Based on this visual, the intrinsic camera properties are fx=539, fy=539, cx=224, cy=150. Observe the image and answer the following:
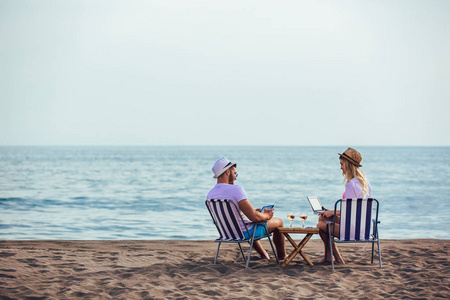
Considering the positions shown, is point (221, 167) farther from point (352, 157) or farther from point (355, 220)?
point (355, 220)

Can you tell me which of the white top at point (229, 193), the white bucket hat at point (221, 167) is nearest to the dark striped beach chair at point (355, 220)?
the white top at point (229, 193)

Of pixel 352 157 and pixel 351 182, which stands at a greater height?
pixel 352 157

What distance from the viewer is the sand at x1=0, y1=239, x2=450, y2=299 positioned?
4707mm

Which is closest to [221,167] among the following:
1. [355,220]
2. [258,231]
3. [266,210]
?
[266,210]

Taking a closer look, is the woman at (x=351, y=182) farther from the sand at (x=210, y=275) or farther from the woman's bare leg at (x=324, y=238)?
the sand at (x=210, y=275)

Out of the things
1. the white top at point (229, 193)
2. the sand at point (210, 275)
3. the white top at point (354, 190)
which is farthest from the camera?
the white top at point (229, 193)

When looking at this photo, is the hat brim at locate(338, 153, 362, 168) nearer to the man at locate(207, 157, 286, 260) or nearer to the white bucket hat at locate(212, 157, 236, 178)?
the man at locate(207, 157, 286, 260)

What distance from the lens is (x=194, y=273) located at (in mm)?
5559

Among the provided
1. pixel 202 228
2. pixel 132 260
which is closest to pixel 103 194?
pixel 202 228

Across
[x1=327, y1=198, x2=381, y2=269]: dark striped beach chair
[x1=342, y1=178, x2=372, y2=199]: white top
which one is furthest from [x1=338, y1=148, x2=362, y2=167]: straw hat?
[x1=327, y1=198, x2=381, y2=269]: dark striped beach chair

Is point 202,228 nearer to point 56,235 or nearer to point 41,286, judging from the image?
point 56,235

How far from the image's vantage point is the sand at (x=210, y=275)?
15.4 feet

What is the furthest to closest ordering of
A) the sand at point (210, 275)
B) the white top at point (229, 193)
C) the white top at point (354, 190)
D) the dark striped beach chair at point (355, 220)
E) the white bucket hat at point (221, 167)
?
the white bucket hat at point (221, 167)
the white top at point (229, 193)
the white top at point (354, 190)
the dark striped beach chair at point (355, 220)
the sand at point (210, 275)

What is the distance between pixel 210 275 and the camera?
17.9 ft
